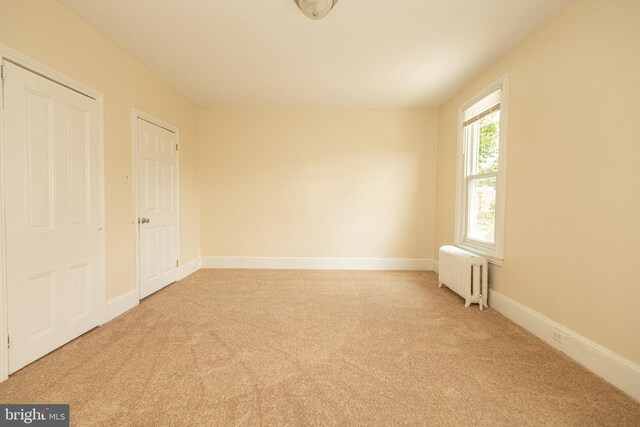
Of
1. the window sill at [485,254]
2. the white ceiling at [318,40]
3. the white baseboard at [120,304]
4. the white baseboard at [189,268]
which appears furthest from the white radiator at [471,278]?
the white baseboard at [189,268]

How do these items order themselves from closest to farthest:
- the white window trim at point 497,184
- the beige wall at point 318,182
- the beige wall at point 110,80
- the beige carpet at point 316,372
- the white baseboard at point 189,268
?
the beige carpet at point 316,372, the beige wall at point 110,80, the white window trim at point 497,184, the white baseboard at point 189,268, the beige wall at point 318,182

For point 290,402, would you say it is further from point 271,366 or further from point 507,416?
point 507,416

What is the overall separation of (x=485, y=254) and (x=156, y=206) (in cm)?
423

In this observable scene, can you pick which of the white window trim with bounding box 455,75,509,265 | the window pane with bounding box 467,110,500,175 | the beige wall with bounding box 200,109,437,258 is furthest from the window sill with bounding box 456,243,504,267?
the beige wall with bounding box 200,109,437,258

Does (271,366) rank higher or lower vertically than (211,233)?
lower

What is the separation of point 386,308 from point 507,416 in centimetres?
165

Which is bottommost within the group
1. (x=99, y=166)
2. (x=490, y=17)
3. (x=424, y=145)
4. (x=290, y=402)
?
(x=290, y=402)

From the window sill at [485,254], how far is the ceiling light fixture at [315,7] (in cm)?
298

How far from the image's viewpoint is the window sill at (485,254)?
3.07m

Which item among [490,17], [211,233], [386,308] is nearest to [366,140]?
[490,17]

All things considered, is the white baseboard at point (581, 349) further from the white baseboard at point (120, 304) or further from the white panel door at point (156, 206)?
the white panel door at point (156, 206)

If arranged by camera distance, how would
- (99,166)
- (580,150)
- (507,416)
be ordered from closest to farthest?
(507,416), (580,150), (99,166)

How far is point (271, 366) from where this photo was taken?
6.64ft

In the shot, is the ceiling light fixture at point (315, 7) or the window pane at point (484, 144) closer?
the ceiling light fixture at point (315, 7)
